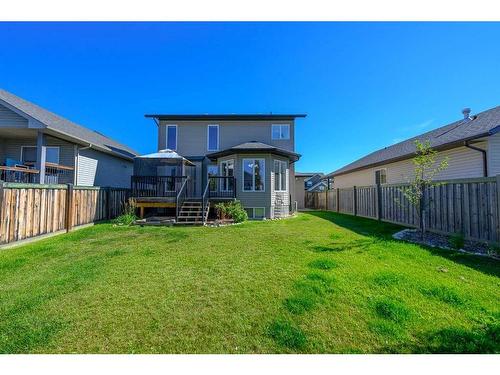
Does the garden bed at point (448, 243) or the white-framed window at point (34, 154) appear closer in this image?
the garden bed at point (448, 243)

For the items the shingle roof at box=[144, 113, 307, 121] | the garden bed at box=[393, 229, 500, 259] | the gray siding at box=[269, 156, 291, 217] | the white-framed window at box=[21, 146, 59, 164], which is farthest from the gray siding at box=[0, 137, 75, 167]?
the garden bed at box=[393, 229, 500, 259]

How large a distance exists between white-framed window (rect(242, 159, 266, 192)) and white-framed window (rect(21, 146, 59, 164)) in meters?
10.4

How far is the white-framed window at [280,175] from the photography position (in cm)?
1330

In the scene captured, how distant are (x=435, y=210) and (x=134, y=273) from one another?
28.9 ft

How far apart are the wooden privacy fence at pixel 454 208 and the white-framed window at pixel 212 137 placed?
11.0m

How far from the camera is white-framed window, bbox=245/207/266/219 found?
41.8 ft

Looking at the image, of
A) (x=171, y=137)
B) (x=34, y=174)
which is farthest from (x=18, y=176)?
(x=171, y=137)

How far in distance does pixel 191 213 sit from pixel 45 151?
7.23m

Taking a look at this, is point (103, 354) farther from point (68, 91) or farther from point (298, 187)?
point (298, 187)

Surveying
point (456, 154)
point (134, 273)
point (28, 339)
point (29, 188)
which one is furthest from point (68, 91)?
point (456, 154)

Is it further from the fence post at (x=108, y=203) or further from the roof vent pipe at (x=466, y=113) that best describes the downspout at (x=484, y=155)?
the fence post at (x=108, y=203)

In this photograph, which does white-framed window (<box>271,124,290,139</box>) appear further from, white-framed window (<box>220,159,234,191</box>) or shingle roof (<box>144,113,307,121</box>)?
white-framed window (<box>220,159,234,191</box>)

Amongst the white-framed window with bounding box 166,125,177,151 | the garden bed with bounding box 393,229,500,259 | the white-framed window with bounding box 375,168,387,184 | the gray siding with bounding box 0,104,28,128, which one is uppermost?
the white-framed window with bounding box 166,125,177,151

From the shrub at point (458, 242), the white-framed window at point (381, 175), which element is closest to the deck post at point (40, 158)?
the shrub at point (458, 242)
